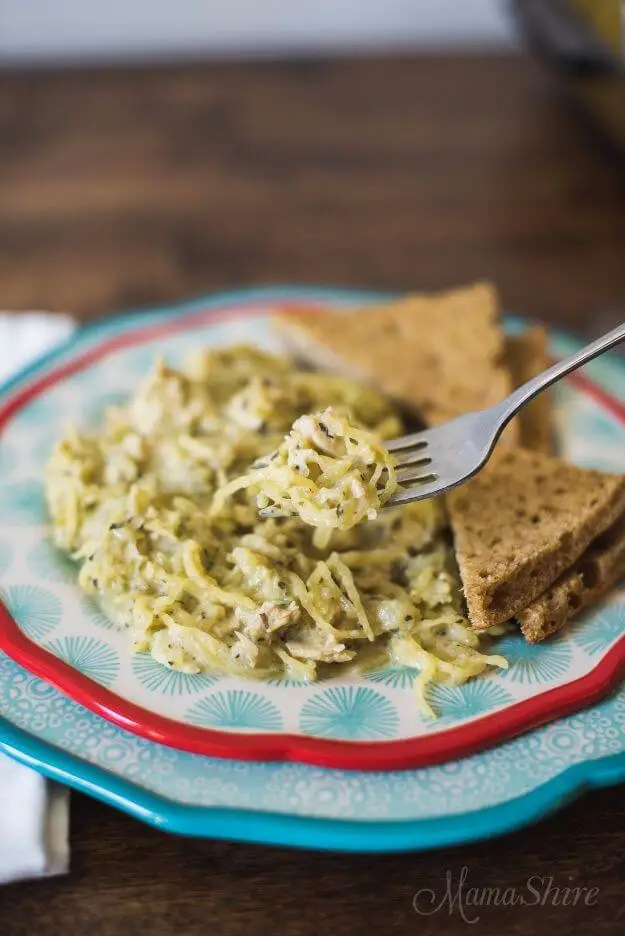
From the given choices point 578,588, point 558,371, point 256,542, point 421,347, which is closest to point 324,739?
point 256,542

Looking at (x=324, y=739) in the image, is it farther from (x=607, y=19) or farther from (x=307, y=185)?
(x=607, y=19)

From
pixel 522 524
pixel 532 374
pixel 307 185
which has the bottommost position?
pixel 522 524

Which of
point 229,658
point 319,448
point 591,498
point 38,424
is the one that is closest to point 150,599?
point 229,658

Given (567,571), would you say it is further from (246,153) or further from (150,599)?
(246,153)

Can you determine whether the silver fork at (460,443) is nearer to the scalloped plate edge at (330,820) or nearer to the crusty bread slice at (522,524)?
the crusty bread slice at (522,524)

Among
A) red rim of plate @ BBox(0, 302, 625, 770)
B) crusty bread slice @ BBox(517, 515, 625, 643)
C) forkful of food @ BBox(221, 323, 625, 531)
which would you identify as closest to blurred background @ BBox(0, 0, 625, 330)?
crusty bread slice @ BBox(517, 515, 625, 643)

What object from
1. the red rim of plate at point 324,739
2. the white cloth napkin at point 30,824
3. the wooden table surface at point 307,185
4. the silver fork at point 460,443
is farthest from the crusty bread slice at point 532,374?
the white cloth napkin at point 30,824

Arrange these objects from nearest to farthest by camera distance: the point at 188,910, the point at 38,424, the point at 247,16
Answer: the point at 188,910 → the point at 38,424 → the point at 247,16
